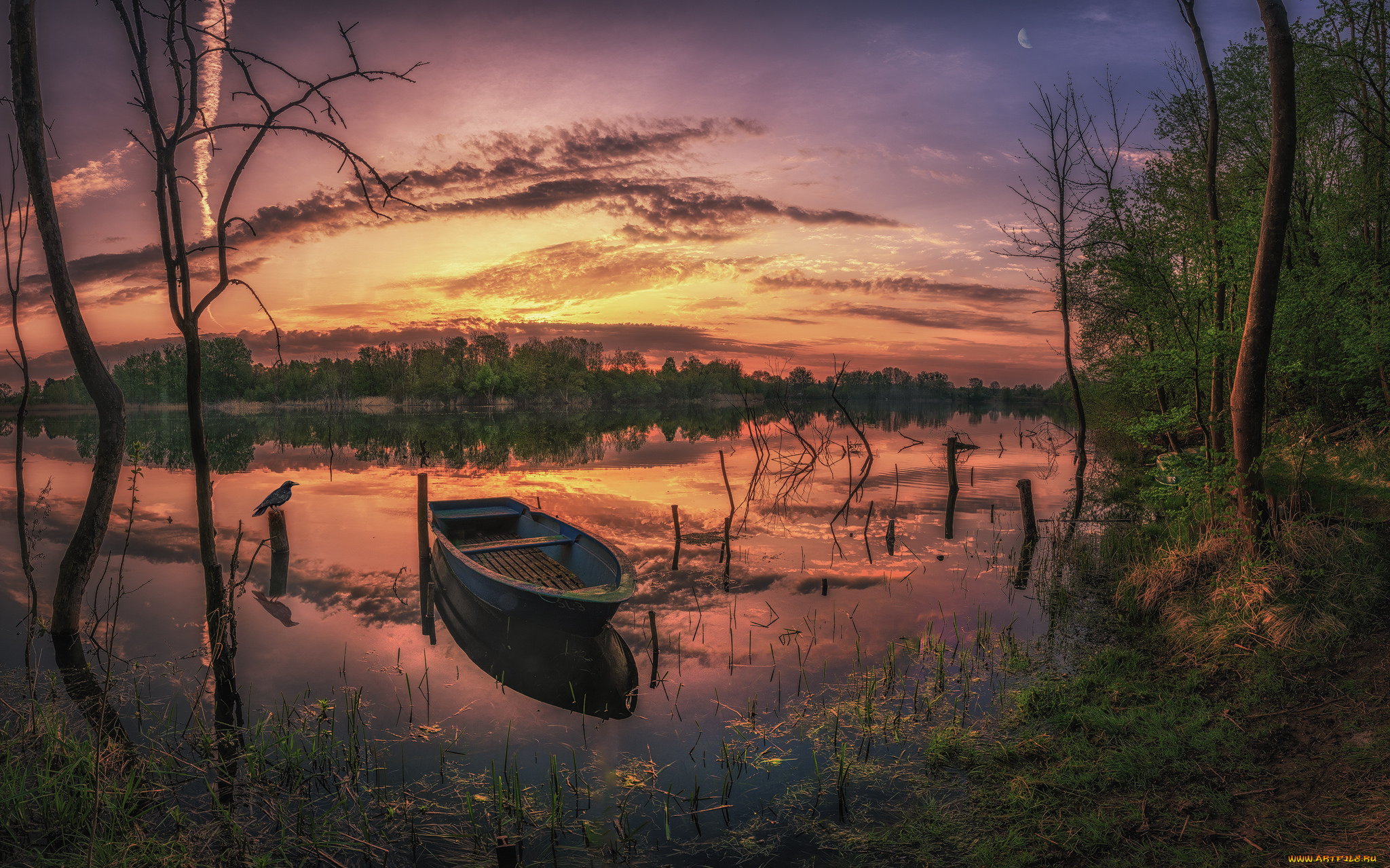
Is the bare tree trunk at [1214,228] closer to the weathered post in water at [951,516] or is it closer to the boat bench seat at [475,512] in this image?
the weathered post in water at [951,516]

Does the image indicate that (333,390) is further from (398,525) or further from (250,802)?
(250,802)

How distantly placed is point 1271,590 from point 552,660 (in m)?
9.20

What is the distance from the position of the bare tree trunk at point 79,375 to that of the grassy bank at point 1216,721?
8.72 meters

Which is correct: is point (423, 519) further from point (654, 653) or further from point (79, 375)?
point (654, 653)

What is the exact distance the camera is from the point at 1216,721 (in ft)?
19.1

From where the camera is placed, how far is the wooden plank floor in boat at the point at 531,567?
1092 centimetres

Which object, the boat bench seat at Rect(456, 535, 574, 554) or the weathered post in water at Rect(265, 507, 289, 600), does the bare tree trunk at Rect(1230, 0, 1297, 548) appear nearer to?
the boat bench seat at Rect(456, 535, 574, 554)

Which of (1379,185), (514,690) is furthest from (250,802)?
(1379,185)

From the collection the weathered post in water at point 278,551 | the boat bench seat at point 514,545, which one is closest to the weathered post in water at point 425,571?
the boat bench seat at point 514,545

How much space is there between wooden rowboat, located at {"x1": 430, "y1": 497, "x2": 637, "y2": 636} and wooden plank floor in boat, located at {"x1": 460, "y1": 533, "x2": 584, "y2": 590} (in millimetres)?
14

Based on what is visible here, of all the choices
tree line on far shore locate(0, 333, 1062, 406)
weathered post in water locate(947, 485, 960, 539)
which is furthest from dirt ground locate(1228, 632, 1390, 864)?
tree line on far shore locate(0, 333, 1062, 406)

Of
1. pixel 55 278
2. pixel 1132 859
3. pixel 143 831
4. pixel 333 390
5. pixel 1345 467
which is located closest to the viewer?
pixel 1132 859

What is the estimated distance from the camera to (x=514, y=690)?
8.48 metres

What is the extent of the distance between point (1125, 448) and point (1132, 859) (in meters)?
37.8
